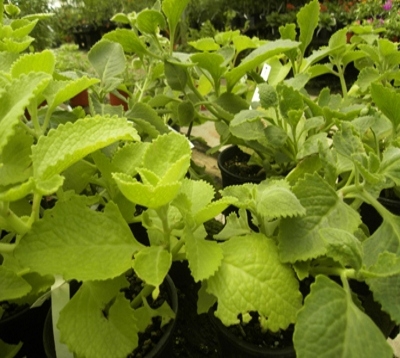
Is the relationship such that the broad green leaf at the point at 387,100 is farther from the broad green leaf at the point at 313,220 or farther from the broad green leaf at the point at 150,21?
the broad green leaf at the point at 150,21

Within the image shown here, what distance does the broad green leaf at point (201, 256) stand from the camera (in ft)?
1.15

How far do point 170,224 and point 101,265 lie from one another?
10 cm

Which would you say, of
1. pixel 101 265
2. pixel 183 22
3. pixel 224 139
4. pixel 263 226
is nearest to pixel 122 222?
pixel 101 265

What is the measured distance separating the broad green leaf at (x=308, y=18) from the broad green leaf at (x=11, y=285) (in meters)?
0.64

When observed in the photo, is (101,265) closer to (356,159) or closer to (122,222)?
(122,222)

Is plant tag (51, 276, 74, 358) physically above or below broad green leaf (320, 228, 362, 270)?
below

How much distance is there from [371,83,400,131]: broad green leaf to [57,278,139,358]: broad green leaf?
1.36 feet

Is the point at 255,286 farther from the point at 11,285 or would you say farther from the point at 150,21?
the point at 150,21

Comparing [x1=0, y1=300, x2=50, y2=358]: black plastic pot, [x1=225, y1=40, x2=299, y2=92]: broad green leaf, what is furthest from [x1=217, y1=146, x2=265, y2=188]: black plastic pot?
[x1=0, y1=300, x2=50, y2=358]: black plastic pot

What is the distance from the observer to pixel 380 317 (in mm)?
507

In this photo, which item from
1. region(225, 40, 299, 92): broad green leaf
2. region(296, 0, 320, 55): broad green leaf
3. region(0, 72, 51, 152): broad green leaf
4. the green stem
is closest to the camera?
region(0, 72, 51, 152): broad green leaf

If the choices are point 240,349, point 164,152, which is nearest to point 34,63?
point 164,152

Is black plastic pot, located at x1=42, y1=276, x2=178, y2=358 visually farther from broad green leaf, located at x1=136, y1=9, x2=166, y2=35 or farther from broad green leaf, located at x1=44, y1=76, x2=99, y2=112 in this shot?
broad green leaf, located at x1=136, y1=9, x2=166, y2=35

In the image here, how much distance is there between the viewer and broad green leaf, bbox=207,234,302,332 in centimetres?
36
